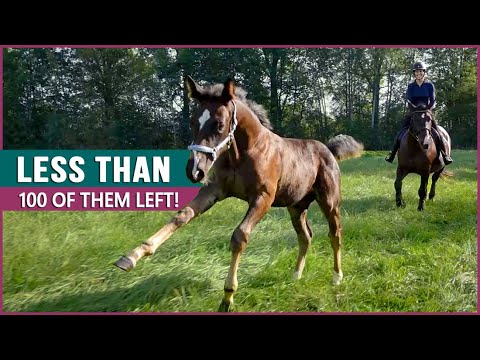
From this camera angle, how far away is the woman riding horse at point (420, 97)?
5.93 meters

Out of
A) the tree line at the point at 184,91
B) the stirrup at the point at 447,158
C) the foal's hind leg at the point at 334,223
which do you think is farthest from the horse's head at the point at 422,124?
the foal's hind leg at the point at 334,223

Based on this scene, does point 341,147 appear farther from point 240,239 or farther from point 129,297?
point 129,297

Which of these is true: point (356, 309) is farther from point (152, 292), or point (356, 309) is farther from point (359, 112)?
point (359, 112)

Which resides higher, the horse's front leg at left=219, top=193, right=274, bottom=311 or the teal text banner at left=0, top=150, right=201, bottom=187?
the teal text banner at left=0, top=150, right=201, bottom=187

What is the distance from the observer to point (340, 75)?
20.5 ft

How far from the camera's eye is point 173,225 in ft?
11.1

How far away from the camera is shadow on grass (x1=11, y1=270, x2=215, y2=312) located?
3.81m

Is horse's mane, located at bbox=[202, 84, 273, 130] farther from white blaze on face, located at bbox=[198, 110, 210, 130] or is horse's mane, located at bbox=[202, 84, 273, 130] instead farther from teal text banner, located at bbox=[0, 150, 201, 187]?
teal text banner, located at bbox=[0, 150, 201, 187]

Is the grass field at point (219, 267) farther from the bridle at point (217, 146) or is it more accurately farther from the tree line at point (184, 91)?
the bridle at point (217, 146)

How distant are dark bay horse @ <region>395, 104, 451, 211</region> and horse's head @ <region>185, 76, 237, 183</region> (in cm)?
447

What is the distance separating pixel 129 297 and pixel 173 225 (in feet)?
3.39

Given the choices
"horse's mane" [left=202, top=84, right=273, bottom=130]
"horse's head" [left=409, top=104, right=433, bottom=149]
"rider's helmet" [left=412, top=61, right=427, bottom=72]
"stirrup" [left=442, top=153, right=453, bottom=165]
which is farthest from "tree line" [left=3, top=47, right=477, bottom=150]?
"horse's mane" [left=202, top=84, right=273, bottom=130]

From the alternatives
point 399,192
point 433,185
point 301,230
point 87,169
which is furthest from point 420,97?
point 87,169

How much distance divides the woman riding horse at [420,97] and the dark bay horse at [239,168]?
2443 mm
